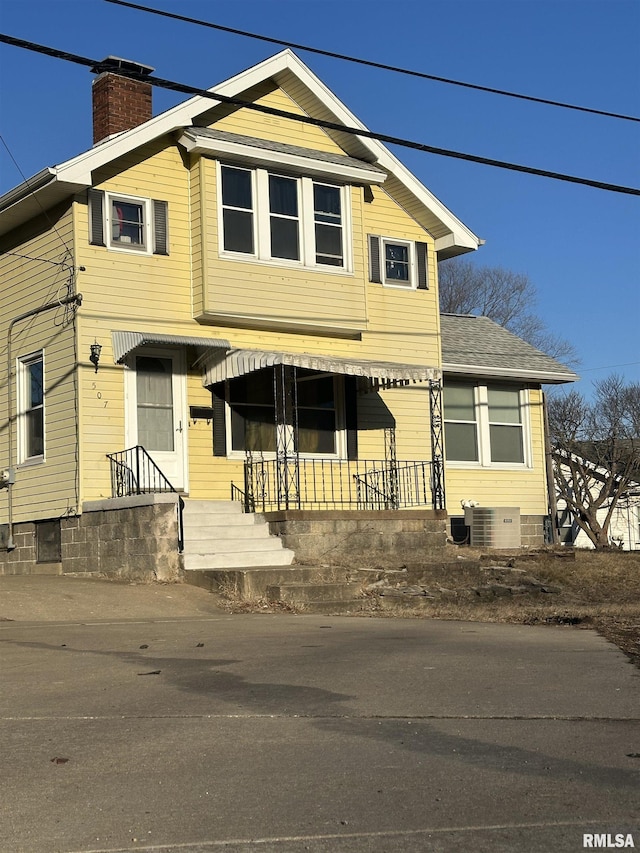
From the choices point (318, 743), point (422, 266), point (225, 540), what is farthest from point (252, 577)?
point (422, 266)

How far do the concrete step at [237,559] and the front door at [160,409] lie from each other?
2505 mm

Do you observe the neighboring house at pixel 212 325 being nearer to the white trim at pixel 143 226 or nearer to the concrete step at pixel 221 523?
the white trim at pixel 143 226

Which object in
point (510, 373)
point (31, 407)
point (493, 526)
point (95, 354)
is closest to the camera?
point (95, 354)

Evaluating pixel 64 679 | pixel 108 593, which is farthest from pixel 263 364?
pixel 64 679

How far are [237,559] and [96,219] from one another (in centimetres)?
613

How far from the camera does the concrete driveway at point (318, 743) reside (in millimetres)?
4305

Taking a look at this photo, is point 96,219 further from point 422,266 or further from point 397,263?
point 422,266

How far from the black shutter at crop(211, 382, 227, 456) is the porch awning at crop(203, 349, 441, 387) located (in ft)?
0.96

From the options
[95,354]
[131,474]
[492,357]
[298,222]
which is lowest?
[131,474]

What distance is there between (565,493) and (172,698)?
99.6 ft

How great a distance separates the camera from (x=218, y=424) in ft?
60.8

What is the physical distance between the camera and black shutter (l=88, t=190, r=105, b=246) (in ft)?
57.5

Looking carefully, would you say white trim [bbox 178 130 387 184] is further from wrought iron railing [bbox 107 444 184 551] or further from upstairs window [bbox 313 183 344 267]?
wrought iron railing [bbox 107 444 184 551]

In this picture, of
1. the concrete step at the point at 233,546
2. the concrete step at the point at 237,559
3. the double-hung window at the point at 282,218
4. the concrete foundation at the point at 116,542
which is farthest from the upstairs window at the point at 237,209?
the concrete step at the point at 237,559
